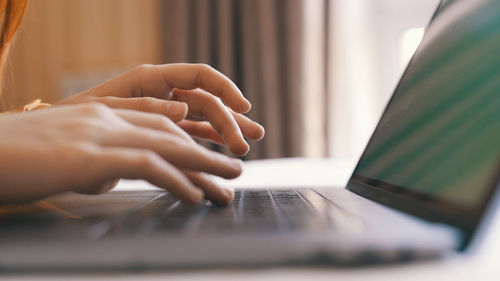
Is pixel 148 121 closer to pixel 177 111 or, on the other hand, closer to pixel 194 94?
pixel 177 111

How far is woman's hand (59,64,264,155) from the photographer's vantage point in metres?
0.56

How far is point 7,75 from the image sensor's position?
3.84 feet

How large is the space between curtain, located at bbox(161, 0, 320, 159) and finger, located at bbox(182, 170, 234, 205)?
1798 mm

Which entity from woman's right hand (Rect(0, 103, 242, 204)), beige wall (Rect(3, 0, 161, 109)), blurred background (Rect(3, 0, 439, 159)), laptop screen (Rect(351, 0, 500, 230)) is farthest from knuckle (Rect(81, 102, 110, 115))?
beige wall (Rect(3, 0, 161, 109))

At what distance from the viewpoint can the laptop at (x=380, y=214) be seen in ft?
0.76

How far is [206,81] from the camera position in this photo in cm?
61

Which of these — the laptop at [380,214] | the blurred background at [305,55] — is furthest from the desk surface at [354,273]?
the blurred background at [305,55]

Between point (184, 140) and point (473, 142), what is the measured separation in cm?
22

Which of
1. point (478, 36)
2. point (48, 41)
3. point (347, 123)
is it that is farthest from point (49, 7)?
point (478, 36)

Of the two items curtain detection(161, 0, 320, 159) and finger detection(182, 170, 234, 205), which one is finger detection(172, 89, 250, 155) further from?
curtain detection(161, 0, 320, 159)

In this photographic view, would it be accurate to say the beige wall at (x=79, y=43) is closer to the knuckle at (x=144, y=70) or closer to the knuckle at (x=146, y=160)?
the knuckle at (x=144, y=70)

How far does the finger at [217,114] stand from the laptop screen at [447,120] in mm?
167

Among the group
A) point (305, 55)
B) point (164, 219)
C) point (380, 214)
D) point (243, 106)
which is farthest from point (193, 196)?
point (305, 55)

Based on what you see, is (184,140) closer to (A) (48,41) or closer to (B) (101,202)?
(B) (101,202)
